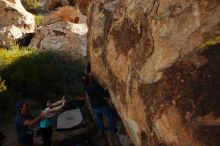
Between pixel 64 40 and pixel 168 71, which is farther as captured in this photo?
pixel 64 40

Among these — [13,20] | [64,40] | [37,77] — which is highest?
[13,20]

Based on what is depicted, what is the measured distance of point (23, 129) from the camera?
930 cm

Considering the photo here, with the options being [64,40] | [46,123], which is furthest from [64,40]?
[46,123]

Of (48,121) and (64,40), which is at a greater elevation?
(64,40)

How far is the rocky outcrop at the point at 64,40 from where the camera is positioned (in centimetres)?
1583

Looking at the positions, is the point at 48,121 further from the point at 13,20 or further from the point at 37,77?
the point at 13,20

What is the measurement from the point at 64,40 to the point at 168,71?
1020 cm

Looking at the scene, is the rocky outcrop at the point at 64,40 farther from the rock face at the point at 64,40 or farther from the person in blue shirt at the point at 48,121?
the person in blue shirt at the point at 48,121

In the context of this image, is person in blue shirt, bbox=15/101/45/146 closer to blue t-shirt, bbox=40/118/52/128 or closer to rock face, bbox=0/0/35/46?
blue t-shirt, bbox=40/118/52/128

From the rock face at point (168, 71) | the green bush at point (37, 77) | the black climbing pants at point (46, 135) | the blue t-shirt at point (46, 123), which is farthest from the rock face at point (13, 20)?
the rock face at point (168, 71)

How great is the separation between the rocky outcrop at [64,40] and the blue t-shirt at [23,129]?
6.51 metres

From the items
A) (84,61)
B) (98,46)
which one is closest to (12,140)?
(98,46)

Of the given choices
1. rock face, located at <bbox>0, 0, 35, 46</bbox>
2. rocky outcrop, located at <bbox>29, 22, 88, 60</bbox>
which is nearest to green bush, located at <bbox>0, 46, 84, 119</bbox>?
rocky outcrop, located at <bbox>29, 22, 88, 60</bbox>

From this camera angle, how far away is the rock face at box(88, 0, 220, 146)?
19.1ft
